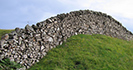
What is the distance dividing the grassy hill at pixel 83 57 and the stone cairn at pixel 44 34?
2.03 ft

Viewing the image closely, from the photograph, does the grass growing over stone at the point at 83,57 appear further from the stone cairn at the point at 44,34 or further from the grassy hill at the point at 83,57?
the stone cairn at the point at 44,34

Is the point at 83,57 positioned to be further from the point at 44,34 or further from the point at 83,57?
the point at 44,34

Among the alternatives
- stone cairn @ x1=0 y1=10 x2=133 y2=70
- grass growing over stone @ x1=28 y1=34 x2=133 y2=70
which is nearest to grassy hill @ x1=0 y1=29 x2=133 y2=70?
grass growing over stone @ x1=28 y1=34 x2=133 y2=70

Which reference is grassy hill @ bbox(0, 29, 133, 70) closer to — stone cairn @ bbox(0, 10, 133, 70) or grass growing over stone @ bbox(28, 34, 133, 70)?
grass growing over stone @ bbox(28, 34, 133, 70)

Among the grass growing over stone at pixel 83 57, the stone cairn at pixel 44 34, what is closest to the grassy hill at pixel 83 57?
the grass growing over stone at pixel 83 57

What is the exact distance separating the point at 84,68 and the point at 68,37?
437 cm

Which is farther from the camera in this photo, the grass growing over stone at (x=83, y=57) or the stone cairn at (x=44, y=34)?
the grass growing over stone at (x=83, y=57)

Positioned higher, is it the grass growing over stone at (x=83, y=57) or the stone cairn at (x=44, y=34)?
the stone cairn at (x=44, y=34)

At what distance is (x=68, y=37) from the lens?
13492 mm

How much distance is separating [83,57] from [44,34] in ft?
12.0

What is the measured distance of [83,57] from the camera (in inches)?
421

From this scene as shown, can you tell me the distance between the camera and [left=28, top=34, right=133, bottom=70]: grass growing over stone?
32.4 ft

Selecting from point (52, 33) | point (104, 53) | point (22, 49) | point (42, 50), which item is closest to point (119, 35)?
point (104, 53)

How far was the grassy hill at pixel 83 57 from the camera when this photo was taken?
9.87m
